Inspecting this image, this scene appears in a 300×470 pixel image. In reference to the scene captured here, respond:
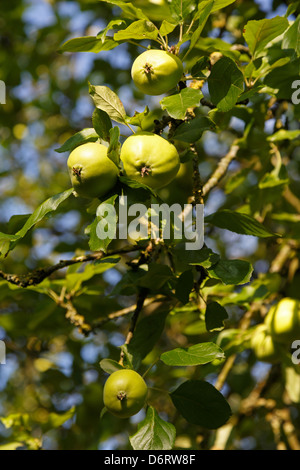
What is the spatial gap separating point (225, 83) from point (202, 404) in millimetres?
688

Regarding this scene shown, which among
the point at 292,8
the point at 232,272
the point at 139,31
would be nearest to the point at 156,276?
the point at 232,272

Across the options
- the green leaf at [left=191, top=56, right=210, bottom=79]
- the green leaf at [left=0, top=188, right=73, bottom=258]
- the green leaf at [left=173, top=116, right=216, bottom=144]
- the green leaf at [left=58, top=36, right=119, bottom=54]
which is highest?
the green leaf at [left=58, top=36, right=119, bottom=54]

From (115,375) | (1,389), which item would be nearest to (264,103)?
(115,375)

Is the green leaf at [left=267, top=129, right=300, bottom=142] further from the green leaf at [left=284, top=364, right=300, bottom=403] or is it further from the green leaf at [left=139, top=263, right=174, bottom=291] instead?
the green leaf at [left=284, top=364, right=300, bottom=403]

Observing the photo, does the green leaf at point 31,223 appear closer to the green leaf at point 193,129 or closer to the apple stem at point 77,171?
the apple stem at point 77,171

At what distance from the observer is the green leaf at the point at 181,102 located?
37.4 inches

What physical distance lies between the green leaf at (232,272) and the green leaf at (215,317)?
0.10 meters

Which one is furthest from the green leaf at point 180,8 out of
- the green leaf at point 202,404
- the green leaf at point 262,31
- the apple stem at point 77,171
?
the green leaf at point 202,404

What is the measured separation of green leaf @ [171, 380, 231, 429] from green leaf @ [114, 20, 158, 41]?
0.76 metres

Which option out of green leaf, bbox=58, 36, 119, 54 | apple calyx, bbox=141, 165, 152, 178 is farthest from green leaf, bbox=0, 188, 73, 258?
green leaf, bbox=58, 36, 119, 54

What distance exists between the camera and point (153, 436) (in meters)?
0.99

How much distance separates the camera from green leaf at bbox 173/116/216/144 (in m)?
1.01
